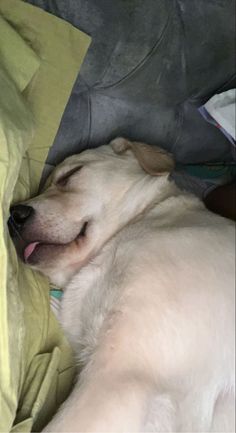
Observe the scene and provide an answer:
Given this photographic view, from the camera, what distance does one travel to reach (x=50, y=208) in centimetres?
152

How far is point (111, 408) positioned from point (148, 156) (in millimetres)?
681

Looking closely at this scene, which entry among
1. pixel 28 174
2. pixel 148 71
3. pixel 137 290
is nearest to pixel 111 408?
pixel 137 290

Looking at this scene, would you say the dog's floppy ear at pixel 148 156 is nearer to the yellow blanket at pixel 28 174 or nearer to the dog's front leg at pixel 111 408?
the yellow blanket at pixel 28 174

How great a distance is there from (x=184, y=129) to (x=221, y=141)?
0.17 m

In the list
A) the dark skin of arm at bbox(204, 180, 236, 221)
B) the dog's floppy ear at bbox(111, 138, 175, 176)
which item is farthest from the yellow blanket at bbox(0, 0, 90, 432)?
the dark skin of arm at bbox(204, 180, 236, 221)

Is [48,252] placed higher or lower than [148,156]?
lower

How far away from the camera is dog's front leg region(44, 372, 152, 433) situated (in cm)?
124

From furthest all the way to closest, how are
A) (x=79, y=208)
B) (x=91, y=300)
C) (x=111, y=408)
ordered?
(x=79, y=208)
(x=91, y=300)
(x=111, y=408)

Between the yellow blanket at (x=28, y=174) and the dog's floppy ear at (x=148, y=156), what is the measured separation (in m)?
0.20

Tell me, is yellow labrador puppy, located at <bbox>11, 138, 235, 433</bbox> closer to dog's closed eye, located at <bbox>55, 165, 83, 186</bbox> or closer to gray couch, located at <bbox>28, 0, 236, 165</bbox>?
dog's closed eye, located at <bbox>55, 165, 83, 186</bbox>

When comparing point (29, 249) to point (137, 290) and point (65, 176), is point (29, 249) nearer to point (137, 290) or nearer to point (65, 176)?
point (65, 176)

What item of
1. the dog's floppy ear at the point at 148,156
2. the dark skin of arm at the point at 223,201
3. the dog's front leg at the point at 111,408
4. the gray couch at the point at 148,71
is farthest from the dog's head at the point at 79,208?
the dog's front leg at the point at 111,408

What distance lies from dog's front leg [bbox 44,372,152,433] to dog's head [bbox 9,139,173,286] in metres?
0.36

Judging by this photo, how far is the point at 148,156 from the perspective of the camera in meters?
1.65
